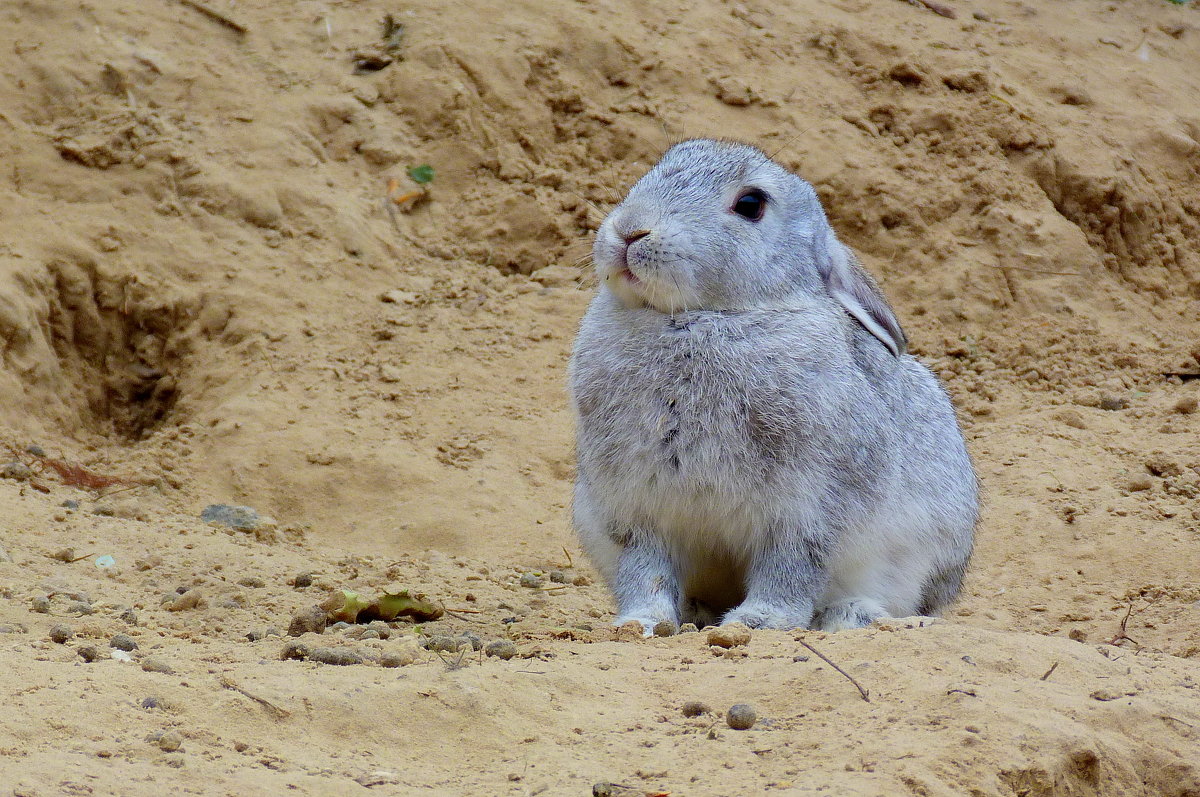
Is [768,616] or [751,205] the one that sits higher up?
[751,205]

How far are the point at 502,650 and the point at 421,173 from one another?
17.9 feet

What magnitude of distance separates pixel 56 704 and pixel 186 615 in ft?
5.46

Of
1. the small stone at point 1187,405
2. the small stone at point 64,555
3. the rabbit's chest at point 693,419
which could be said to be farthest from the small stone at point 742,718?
the small stone at point 1187,405

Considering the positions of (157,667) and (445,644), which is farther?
(445,644)

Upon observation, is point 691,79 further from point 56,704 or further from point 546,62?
point 56,704

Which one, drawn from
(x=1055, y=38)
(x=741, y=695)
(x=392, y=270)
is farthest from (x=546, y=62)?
(x=741, y=695)

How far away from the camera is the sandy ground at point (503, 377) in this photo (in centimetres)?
315

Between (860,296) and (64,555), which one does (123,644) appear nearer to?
(64,555)

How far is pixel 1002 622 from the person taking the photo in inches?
230

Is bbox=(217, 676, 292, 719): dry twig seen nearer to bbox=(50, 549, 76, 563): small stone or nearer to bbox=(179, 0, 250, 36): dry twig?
bbox=(50, 549, 76, 563): small stone

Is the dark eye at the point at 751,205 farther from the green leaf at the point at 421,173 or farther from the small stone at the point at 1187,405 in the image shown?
the green leaf at the point at 421,173

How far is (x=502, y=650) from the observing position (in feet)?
12.5

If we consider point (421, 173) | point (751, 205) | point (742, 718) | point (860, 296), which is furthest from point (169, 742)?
point (421, 173)

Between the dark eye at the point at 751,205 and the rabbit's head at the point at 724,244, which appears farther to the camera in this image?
the dark eye at the point at 751,205
